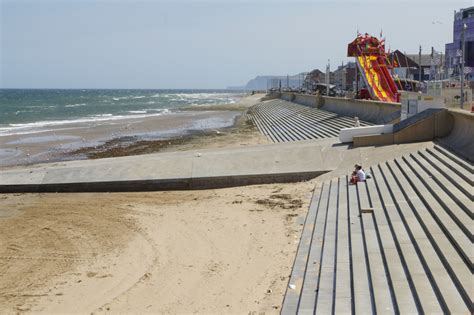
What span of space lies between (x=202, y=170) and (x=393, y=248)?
8982 mm

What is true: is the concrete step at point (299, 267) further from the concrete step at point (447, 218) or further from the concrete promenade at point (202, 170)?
the concrete promenade at point (202, 170)

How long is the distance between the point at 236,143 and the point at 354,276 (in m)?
20.5

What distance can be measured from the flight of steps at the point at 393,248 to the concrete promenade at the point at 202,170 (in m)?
3.34

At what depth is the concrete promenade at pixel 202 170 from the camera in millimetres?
15734

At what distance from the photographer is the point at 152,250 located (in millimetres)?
10164

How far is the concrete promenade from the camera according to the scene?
15.7m

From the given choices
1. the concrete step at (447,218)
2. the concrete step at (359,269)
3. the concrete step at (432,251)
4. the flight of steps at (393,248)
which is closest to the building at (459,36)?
the flight of steps at (393,248)

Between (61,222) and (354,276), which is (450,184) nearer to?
(354,276)

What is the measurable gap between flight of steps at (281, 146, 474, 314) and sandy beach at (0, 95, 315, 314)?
0.55 m

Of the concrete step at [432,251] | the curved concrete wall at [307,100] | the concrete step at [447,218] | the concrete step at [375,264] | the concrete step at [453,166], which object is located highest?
the curved concrete wall at [307,100]

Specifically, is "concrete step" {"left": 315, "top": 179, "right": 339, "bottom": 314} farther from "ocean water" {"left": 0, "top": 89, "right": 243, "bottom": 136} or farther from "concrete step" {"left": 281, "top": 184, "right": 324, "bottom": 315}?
"ocean water" {"left": 0, "top": 89, "right": 243, "bottom": 136}

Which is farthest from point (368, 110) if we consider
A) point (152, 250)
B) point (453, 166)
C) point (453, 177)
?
point (152, 250)

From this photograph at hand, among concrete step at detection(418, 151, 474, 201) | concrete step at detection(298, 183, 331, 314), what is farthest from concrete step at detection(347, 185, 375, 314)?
concrete step at detection(418, 151, 474, 201)

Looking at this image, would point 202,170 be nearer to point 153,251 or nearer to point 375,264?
point 153,251
